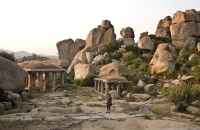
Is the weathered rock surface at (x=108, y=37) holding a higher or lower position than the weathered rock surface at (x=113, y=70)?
higher

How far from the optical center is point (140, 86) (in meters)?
19.5

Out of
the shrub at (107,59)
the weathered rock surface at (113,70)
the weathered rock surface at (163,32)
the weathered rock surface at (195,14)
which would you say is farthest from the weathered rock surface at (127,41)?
the weathered rock surface at (113,70)

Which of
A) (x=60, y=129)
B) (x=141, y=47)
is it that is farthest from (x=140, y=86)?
(x=141, y=47)

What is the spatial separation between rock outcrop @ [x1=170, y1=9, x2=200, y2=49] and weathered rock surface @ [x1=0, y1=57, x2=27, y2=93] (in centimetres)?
2518

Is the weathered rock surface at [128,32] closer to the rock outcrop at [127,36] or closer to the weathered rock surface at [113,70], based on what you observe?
the rock outcrop at [127,36]

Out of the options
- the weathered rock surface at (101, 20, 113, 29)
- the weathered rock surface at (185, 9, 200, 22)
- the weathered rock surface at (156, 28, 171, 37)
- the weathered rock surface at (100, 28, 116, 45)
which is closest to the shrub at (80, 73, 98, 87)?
the weathered rock surface at (100, 28, 116, 45)

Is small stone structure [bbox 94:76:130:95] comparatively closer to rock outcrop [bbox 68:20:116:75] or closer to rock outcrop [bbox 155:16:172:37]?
rock outcrop [bbox 68:20:116:75]

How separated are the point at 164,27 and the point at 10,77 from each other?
31.3 metres

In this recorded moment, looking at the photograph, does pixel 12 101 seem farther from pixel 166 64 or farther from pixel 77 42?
pixel 77 42

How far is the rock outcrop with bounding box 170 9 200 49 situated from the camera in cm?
3347

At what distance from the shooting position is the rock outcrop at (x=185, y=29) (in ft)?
110

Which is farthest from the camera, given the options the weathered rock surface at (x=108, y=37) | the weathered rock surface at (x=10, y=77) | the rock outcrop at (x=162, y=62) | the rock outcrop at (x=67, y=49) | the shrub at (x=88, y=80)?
the rock outcrop at (x=67, y=49)

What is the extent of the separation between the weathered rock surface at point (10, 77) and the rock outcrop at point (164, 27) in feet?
96.1

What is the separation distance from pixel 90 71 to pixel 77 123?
58.9 ft
